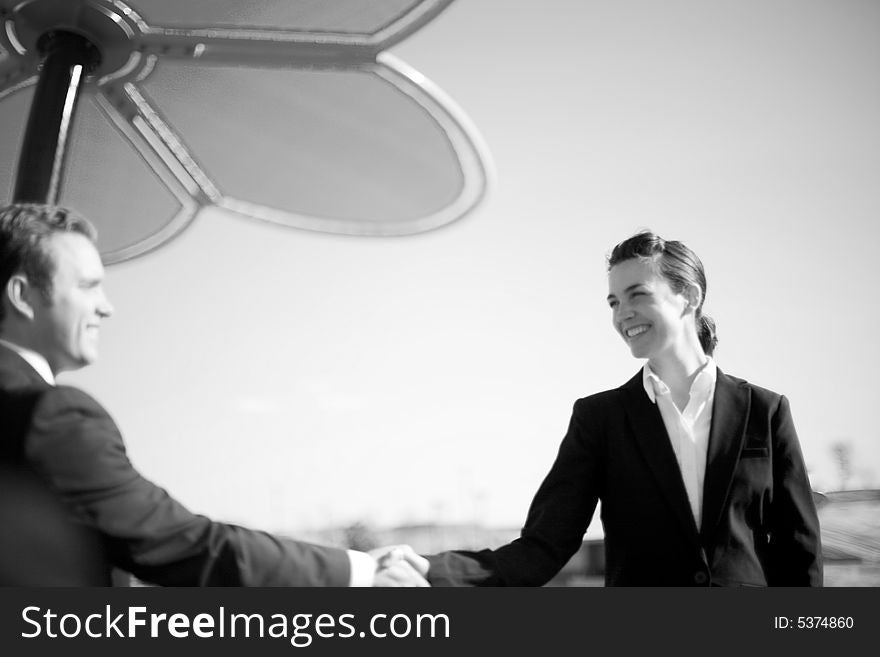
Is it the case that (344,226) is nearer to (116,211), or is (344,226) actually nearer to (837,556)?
(116,211)

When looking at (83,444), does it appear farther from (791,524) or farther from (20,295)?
(791,524)

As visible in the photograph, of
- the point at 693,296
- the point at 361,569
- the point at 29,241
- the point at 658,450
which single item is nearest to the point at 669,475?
the point at 658,450

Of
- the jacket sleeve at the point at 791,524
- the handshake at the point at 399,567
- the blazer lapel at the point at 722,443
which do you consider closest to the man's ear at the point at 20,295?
the handshake at the point at 399,567

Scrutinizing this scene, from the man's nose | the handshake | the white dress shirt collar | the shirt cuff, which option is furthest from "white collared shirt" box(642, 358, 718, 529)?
the man's nose

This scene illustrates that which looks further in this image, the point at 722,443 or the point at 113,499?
the point at 722,443

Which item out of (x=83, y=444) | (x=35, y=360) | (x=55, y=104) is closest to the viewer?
(x=83, y=444)

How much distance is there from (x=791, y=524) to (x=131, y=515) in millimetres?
1814

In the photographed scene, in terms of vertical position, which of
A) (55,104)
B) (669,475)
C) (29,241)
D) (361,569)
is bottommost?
(361,569)

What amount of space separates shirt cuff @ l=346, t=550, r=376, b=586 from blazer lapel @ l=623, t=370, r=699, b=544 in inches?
34.3

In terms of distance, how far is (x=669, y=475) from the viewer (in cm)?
230

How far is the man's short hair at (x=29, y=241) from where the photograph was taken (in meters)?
1.93

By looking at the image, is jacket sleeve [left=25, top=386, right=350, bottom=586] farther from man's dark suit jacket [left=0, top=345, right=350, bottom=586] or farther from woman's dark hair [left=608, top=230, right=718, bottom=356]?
woman's dark hair [left=608, top=230, right=718, bottom=356]

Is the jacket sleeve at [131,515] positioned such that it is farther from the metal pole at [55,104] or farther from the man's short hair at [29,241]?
the metal pole at [55,104]

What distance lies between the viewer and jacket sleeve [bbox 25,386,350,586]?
5.65ft
